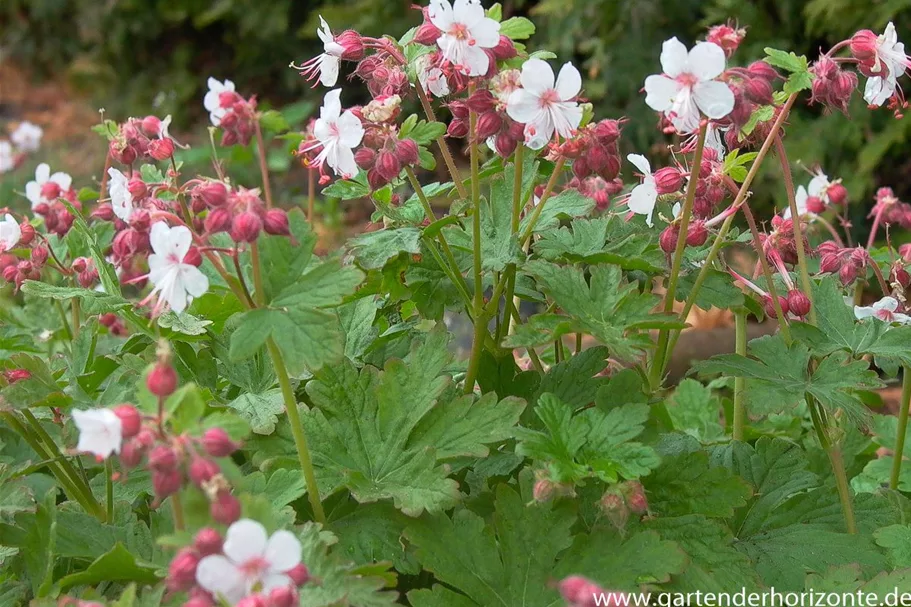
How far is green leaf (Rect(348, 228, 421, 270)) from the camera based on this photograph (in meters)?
1.27

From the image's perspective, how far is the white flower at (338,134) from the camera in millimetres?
1232

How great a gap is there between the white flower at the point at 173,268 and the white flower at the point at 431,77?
0.43 metres

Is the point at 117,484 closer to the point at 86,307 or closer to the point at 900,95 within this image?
the point at 86,307

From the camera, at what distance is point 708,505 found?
1.25 metres

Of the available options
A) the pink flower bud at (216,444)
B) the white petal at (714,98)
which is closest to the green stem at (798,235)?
the white petal at (714,98)

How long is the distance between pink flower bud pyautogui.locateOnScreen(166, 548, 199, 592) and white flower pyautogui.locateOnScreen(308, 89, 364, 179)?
1.90ft

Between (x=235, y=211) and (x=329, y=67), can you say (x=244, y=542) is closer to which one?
(x=235, y=211)

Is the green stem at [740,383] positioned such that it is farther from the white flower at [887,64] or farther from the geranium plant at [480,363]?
the white flower at [887,64]

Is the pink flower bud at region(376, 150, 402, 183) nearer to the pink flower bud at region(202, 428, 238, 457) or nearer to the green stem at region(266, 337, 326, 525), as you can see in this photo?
the green stem at region(266, 337, 326, 525)

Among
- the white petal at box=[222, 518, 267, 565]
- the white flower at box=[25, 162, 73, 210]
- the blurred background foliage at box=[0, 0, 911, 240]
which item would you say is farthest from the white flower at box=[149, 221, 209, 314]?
the blurred background foliage at box=[0, 0, 911, 240]

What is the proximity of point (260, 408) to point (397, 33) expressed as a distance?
355cm

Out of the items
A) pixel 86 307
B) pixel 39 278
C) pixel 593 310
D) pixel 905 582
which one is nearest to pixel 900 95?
pixel 593 310

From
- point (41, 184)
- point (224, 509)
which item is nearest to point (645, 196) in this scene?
point (224, 509)

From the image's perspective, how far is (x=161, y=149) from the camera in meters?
1.45
